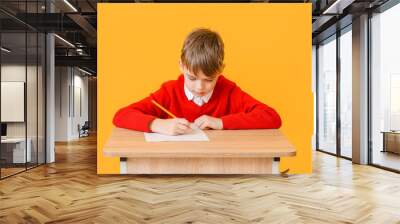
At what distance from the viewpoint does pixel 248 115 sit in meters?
2.04

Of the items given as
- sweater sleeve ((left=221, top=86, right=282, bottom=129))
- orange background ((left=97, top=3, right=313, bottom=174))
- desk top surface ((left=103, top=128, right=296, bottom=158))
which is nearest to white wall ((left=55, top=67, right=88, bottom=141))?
orange background ((left=97, top=3, right=313, bottom=174))

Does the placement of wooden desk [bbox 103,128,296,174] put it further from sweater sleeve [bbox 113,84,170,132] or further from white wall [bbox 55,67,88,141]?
white wall [bbox 55,67,88,141]

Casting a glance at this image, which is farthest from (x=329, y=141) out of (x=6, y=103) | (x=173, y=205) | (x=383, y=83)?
(x=6, y=103)

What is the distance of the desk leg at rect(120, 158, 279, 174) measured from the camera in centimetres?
190

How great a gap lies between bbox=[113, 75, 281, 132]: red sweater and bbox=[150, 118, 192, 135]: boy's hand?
0.12 feet

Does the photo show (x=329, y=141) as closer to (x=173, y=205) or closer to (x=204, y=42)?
(x=173, y=205)

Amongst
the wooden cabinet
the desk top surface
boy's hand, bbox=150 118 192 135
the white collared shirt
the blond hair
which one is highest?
the blond hair

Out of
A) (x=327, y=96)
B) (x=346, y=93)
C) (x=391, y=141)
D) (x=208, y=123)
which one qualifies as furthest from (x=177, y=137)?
(x=327, y=96)

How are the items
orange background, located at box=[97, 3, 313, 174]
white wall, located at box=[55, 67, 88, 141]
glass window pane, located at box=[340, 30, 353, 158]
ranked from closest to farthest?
orange background, located at box=[97, 3, 313, 174], glass window pane, located at box=[340, 30, 353, 158], white wall, located at box=[55, 67, 88, 141]

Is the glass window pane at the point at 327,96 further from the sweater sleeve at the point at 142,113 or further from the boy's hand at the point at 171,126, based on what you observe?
the boy's hand at the point at 171,126

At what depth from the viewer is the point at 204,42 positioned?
186 centimetres

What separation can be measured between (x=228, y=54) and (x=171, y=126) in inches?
25.1

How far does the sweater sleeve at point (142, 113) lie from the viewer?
1.95 metres

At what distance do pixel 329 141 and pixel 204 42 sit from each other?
1029 centimetres
